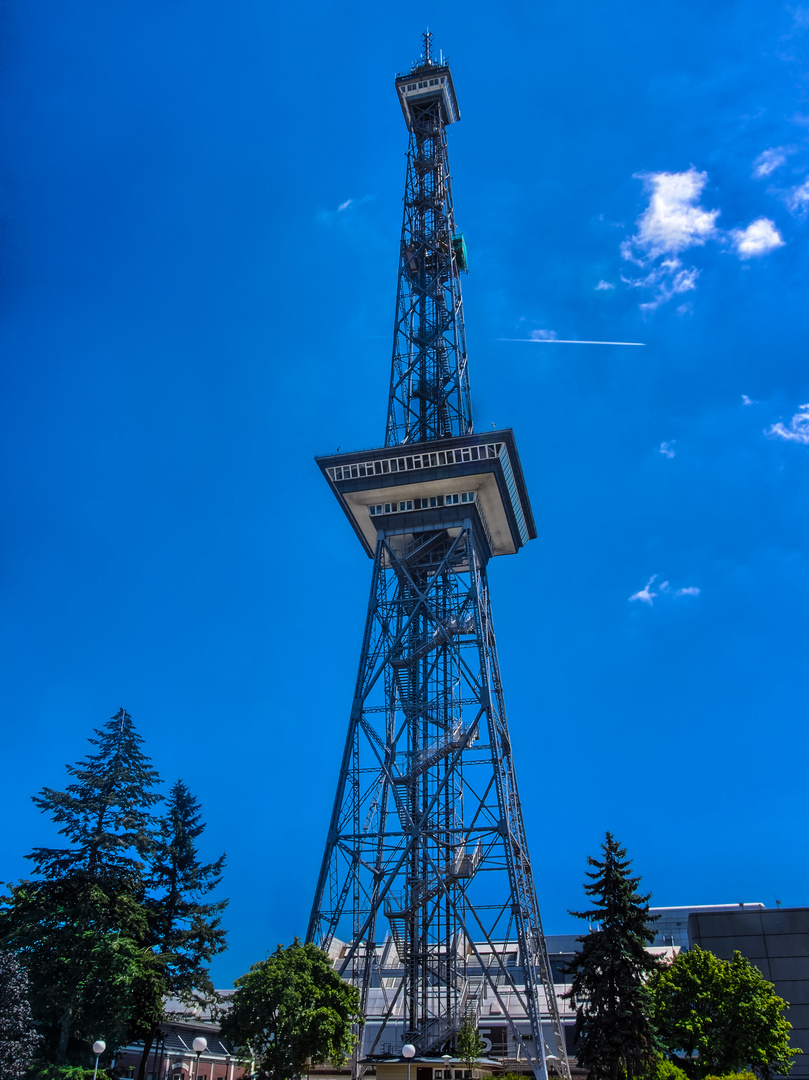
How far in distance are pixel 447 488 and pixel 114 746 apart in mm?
22826

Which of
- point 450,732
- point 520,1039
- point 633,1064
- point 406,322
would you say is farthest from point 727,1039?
point 406,322

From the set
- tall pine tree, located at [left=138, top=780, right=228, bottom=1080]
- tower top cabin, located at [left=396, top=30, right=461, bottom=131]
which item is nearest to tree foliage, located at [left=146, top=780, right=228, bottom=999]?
tall pine tree, located at [left=138, top=780, right=228, bottom=1080]

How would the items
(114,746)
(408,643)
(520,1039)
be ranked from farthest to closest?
(408,643)
(520,1039)
(114,746)

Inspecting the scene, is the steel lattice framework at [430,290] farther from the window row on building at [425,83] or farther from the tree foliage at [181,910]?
the tree foliage at [181,910]

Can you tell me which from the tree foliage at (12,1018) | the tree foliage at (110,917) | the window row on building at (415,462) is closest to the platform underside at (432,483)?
the window row on building at (415,462)

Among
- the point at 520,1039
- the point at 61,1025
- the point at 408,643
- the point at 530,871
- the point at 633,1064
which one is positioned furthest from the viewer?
the point at 408,643

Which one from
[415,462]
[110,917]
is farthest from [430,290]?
[110,917]

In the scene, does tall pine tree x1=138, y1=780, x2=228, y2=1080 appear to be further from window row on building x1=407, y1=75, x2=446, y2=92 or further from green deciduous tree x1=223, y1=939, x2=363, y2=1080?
window row on building x1=407, y1=75, x2=446, y2=92

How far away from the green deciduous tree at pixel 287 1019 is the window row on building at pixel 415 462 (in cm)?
2574

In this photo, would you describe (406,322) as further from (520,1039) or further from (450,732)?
(520,1039)

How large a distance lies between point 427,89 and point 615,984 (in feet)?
186

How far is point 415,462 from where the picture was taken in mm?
49844

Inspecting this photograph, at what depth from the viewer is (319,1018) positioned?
30.7 meters

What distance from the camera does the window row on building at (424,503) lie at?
5034 centimetres
